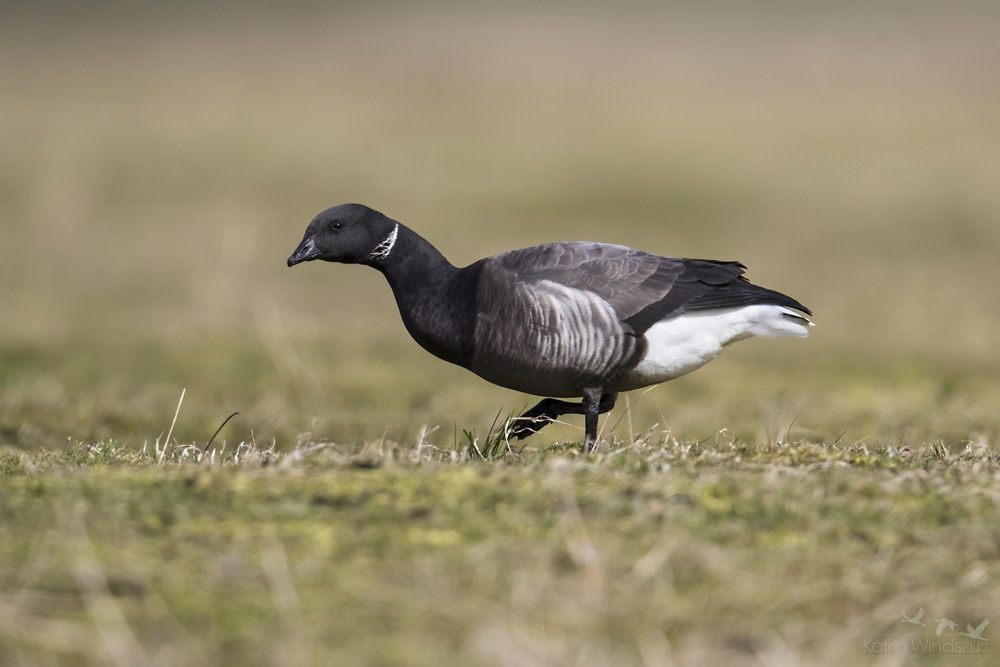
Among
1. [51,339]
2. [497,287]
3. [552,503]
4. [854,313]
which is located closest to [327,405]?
[51,339]

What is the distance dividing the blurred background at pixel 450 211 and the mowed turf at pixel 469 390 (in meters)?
0.12

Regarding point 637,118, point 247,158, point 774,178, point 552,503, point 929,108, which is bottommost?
point 552,503

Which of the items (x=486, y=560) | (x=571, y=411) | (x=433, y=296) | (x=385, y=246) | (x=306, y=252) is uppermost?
(x=385, y=246)

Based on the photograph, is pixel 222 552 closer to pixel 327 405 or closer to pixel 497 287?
pixel 497 287

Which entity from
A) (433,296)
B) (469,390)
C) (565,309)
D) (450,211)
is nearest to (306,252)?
(433,296)

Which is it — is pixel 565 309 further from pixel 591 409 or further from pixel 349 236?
pixel 349 236

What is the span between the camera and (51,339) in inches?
525

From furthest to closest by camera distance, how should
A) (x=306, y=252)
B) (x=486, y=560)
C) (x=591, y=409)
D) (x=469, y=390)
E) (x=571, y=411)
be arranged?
(x=469, y=390)
(x=571, y=411)
(x=306, y=252)
(x=591, y=409)
(x=486, y=560)

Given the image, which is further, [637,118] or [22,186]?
[637,118]

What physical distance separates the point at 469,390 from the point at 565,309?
5753 mm

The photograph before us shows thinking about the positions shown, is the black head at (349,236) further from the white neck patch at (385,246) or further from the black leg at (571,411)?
the black leg at (571,411)

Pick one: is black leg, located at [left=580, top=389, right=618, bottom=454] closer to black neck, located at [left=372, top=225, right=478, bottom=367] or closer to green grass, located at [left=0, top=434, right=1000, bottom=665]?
black neck, located at [left=372, top=225, right=478, bottom=367]

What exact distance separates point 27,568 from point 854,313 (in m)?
14.3

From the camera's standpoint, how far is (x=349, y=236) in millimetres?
7348
